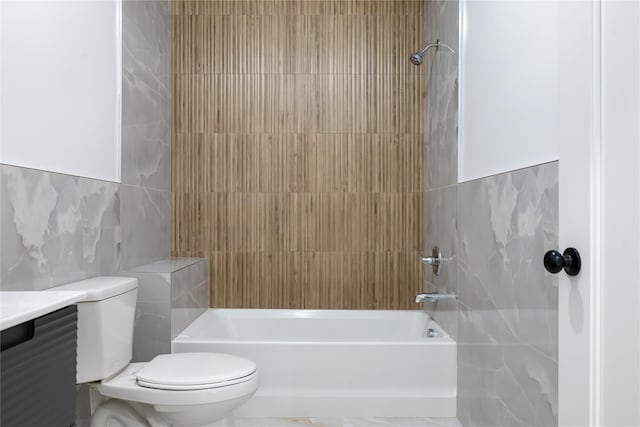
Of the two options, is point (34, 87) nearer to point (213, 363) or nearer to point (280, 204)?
point (213, 363)

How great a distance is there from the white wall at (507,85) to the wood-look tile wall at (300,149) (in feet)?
2.66

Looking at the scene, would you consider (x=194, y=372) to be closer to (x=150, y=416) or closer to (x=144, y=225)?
(x=150, y=416)

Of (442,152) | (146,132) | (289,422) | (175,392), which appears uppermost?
(146,132)

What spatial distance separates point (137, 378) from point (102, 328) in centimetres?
23

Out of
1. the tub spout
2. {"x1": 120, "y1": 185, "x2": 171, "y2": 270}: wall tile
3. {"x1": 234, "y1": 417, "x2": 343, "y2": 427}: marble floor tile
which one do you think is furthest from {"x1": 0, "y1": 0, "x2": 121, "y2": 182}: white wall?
the tub spout

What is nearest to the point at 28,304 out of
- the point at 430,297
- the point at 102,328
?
the point at 102,328

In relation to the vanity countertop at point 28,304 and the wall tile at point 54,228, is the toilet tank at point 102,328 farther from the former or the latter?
the vanity countertop at point 28,304

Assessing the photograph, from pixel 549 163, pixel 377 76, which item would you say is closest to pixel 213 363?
pixel 549 163

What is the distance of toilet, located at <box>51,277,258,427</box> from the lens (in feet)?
5.57

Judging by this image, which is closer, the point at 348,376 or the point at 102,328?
the point at 102,328

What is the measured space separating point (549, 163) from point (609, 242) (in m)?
0.43

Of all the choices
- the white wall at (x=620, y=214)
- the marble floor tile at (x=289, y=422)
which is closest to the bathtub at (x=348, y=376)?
the marble floor tile at (x=289, y=422)

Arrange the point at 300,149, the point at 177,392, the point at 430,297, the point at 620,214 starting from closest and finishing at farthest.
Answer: the point at 620,214 → the point at 177,392 → the point at 430,297 → the point at 300,149

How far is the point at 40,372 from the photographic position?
39.9 inches
